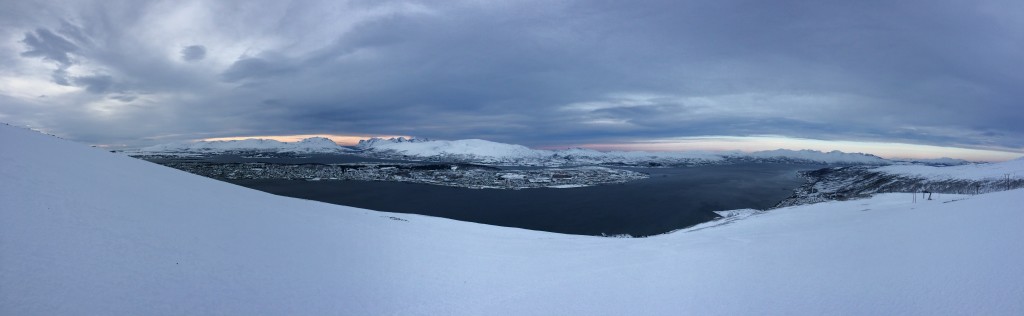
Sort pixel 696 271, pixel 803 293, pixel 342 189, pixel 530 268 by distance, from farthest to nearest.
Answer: pixel 342 189
pixel 530 268
pixel 696 271
pixel 803 293

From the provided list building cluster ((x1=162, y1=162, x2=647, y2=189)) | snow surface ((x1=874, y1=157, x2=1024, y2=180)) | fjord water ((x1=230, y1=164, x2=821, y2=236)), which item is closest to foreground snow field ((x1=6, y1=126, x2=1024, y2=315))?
fjord water ((x1=230, y1=164, x2=821, y2=236))

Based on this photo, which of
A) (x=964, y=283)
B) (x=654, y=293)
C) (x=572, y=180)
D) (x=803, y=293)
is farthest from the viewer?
(x=572, y=180)

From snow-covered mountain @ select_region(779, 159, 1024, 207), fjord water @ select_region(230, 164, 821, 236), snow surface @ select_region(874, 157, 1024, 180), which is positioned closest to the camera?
snow-covered mountain @ select_region(779, 159, 1024, 207)

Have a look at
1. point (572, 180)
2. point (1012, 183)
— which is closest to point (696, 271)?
point (1012, 183)

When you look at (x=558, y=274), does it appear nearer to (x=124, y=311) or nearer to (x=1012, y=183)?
(x=124, y=311)

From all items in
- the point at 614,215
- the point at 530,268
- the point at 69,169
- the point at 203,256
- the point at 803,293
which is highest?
the point at 69,169

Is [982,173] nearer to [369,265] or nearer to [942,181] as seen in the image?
[942,181]

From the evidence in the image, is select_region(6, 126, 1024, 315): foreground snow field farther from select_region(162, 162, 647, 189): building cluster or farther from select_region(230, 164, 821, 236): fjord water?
select_region(162, 162, 647, 189): building cluster

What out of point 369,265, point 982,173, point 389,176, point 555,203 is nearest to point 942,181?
point 982,173
